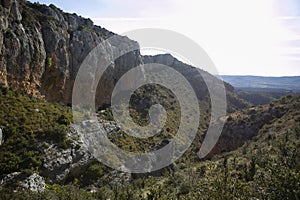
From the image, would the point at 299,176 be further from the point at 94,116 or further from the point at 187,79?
the point at 187,79

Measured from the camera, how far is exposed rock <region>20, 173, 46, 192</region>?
27625mm

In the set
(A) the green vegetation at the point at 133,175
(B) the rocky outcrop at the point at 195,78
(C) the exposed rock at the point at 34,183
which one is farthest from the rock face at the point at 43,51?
(B) the rocky outcrop at the point at 195,78

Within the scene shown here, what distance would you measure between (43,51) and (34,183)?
847 inches

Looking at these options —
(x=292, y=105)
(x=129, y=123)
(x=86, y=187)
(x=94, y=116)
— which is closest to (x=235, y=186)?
(x=86, y=187)

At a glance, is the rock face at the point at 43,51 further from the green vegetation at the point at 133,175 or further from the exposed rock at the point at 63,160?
the exposed rock at the point at 63,160

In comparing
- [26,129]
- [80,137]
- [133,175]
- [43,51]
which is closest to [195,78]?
[133,175]

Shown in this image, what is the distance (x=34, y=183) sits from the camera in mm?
28344

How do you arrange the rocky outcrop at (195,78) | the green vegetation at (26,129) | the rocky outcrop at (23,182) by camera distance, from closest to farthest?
the rocky outcrop at (23,182), the green vegetation at (26,129), the rocky outcrop at (195,78)

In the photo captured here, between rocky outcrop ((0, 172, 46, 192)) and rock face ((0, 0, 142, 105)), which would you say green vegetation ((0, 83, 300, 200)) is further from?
rock face ((0, 0, 142, 105))

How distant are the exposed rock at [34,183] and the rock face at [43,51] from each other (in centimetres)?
1385

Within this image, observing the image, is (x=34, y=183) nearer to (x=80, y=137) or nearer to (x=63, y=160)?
(x=63, y=160)

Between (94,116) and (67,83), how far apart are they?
7.50m

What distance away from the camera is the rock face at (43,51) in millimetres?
37750

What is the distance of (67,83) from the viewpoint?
1893 inches
